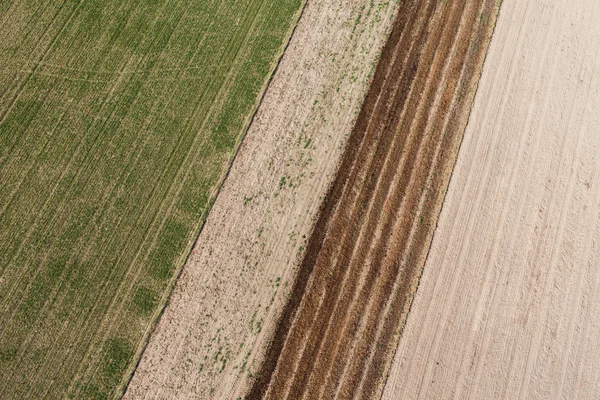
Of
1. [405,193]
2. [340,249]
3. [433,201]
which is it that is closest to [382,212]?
[405,193]

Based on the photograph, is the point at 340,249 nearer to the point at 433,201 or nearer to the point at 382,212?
the point at 382,212

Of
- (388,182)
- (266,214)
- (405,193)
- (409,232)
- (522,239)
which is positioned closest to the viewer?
(522,239)

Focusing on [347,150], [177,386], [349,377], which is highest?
[347,150]

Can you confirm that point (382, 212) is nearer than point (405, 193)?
Yes

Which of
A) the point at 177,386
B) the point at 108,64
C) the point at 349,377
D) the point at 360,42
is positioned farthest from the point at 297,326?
the point at 108,64

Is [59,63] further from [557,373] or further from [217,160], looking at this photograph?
[557,373]

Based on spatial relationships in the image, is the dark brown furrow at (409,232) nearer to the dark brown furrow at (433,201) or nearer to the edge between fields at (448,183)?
the dark brown furrow at (433,201)
